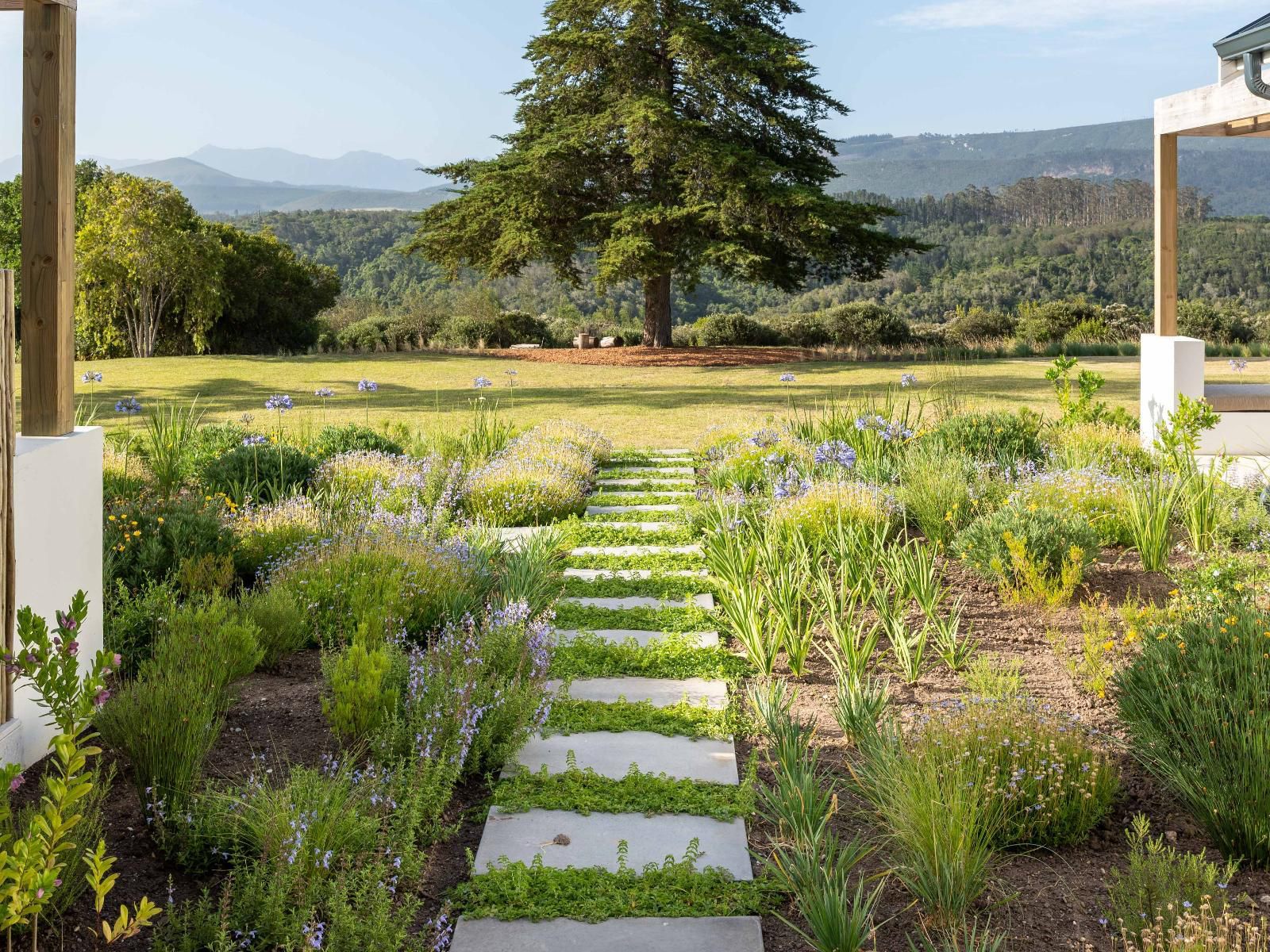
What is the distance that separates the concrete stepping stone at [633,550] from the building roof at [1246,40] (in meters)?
3.40

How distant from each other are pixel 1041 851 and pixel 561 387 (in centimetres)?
1249

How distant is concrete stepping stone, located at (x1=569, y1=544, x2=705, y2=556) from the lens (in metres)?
5.34

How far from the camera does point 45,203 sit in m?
3.00

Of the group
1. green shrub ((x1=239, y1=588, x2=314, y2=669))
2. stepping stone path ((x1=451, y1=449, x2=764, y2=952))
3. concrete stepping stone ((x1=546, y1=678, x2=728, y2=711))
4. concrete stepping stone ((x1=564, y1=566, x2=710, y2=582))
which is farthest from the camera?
concrete stepping stone ((x1=564, y1=566, x2=710, y2=582))

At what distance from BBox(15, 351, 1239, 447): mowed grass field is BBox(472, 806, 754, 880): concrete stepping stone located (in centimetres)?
634

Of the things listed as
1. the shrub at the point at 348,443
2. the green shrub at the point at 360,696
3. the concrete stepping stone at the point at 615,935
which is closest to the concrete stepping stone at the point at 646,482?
the shrub at the point at 348,443

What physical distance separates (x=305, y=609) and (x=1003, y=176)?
162 ft

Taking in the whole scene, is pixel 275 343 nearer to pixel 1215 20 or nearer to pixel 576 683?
pixel 576 683

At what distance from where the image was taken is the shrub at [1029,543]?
4.29 meters

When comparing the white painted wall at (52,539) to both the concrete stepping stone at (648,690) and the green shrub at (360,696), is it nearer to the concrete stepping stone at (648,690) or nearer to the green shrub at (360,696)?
the green shrub at (360,696)

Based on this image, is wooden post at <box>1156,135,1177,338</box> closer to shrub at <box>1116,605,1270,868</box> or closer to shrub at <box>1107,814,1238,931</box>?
shrub at <box>1116,605,1270,868</box>

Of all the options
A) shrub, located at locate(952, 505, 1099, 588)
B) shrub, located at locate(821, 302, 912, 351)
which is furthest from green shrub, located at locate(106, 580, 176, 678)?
shrub, located at locate(821, 302, 912, 351)

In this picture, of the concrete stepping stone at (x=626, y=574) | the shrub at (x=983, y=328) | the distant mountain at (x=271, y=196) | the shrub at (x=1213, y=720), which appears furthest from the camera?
the distant mountain at (x=271, y=196)

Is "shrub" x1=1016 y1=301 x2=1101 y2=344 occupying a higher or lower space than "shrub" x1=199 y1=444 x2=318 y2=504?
higher
